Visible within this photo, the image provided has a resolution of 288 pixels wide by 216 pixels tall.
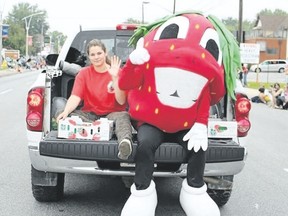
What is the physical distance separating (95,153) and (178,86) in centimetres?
84

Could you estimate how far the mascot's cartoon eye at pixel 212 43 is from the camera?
4.25m

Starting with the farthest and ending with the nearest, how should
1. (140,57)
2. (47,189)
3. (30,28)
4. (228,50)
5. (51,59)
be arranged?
(30,28), (51,59), (47,189), (228,50), (140,57)

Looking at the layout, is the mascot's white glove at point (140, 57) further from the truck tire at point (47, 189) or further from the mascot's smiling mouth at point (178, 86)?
the truck tire at point (47, 189)

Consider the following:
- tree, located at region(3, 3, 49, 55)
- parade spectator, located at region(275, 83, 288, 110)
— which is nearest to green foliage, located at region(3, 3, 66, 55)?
tree, located at region(3, 3, 49, 55)

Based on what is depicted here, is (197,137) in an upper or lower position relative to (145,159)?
upper

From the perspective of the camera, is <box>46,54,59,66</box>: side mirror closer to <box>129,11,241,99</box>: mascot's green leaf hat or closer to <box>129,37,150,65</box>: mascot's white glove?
<box>129,11,241,99</box>: mascot's green leaf hat

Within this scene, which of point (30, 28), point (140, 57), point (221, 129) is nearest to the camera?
point (140, 57)

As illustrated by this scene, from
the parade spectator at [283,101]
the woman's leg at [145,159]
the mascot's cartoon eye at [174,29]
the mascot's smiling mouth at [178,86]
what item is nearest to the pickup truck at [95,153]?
the woman's leg at [145,159]

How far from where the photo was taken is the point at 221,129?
4.72m

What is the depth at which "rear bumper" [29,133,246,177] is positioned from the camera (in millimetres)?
4336

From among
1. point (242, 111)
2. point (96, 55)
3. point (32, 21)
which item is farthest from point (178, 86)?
point (32, 21)

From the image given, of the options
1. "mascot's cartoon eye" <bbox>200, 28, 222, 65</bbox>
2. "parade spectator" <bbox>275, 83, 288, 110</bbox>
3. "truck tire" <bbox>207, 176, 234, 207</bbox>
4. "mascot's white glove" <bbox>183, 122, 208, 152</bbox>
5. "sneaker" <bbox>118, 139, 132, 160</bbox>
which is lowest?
"parade spectator" <bbox>275, 83, 288, 110</bbox>

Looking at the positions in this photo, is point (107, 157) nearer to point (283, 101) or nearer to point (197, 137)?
point (197, 137)

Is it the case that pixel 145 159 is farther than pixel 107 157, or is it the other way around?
pixel 107 157
